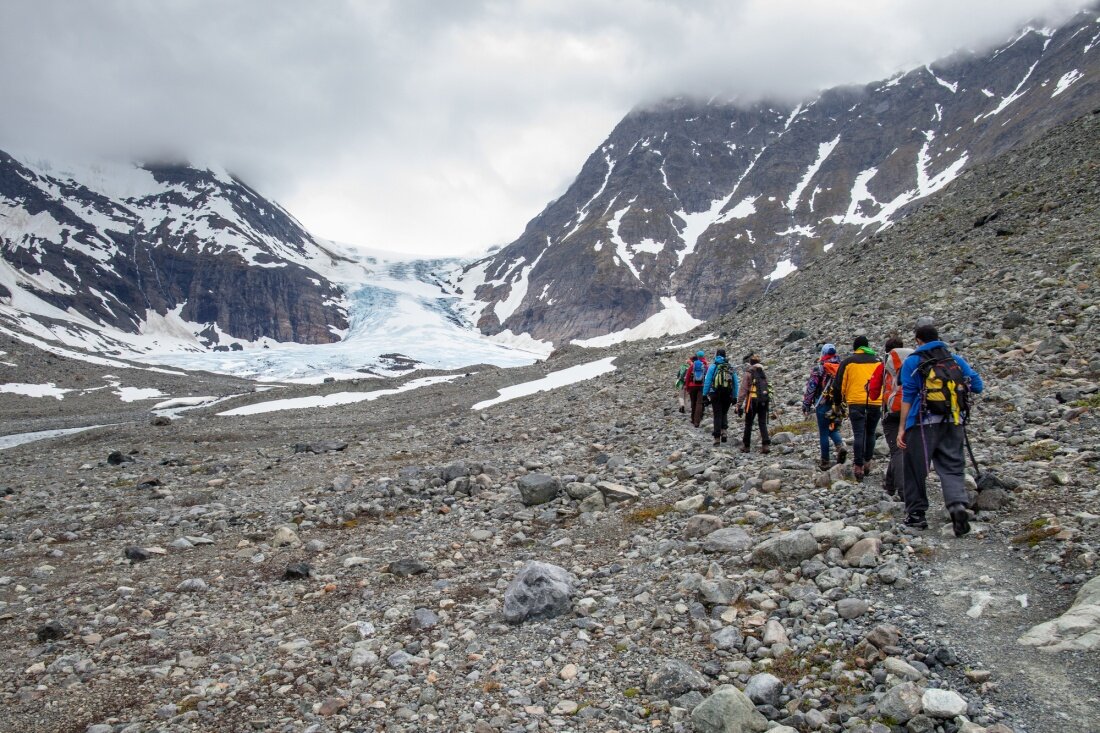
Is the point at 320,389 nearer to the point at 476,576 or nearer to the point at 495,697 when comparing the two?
the point at 476,576

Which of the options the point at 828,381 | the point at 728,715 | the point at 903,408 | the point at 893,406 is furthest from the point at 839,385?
the point at 728,715

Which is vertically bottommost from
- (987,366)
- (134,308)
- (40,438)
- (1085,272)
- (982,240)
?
(40,438)

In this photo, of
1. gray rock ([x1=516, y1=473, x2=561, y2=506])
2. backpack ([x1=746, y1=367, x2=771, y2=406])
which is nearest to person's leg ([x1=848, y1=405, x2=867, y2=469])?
backpack ([x1=746, y1=367, x2=771, y2=406])

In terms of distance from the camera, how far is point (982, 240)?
25.3 m

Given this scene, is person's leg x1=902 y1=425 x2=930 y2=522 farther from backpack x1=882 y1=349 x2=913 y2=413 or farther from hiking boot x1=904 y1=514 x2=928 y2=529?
backpack x1=882 y1=349 x2=913 y2=413

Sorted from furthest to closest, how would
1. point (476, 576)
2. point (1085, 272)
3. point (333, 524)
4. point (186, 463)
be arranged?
point (186, 463) < point (1085, 272) < point (333, 524) < point (476, 576)

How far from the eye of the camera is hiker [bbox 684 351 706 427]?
53.0 ft

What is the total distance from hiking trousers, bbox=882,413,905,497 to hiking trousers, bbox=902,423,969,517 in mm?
217

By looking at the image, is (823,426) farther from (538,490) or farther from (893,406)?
(538,490)

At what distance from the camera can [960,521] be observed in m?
6.38

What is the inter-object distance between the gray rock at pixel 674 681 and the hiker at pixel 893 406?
14.9 feet

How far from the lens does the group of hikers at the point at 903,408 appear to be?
6930 millimetres

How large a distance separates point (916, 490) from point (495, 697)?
17.1ft

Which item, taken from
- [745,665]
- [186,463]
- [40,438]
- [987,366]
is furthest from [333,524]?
[40,438]
